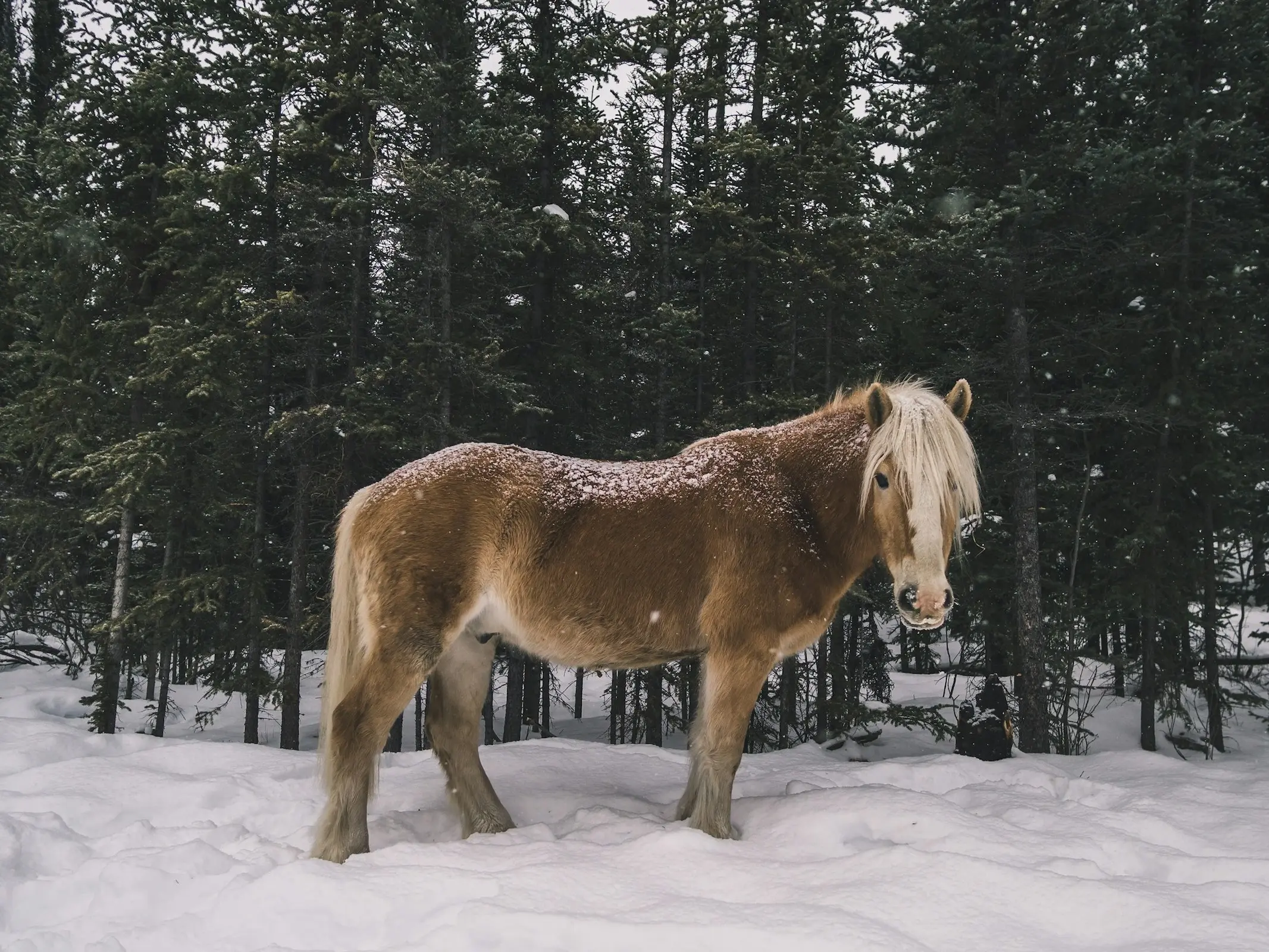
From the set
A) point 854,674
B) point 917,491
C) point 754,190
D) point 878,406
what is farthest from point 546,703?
point 917,491

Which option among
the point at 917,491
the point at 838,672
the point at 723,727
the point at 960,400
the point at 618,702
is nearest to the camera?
the point at 917,491

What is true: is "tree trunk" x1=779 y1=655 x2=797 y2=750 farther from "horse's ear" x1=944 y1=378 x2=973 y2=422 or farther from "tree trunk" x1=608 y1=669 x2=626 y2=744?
"horse's ear" x1=944 y1=378 x2=973 y2=422

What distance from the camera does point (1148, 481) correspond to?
439 inches

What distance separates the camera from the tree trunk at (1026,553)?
949 cm

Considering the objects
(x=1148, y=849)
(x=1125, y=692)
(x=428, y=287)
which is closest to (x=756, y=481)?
(x=1148, y=849)

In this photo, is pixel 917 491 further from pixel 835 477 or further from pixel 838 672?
pixel 838 672

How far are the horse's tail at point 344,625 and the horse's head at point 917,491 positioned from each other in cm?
302

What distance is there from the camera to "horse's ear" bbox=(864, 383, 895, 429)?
4.27 metres

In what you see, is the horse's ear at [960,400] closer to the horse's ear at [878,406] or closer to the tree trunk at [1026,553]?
the horse's ear at [878,406]

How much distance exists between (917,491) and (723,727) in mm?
1737

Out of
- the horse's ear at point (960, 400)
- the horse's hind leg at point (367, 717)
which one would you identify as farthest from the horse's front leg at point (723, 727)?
the horse's ear at point (960, 400)

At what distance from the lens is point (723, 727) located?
4391 mm

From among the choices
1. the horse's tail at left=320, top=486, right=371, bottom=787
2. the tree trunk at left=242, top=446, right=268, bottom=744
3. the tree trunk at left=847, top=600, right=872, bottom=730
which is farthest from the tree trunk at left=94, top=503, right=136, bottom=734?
the tree trunk at left=847, top=600, right=872, bottom=730

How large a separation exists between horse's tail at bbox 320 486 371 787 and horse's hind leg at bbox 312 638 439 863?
0.70 ft
